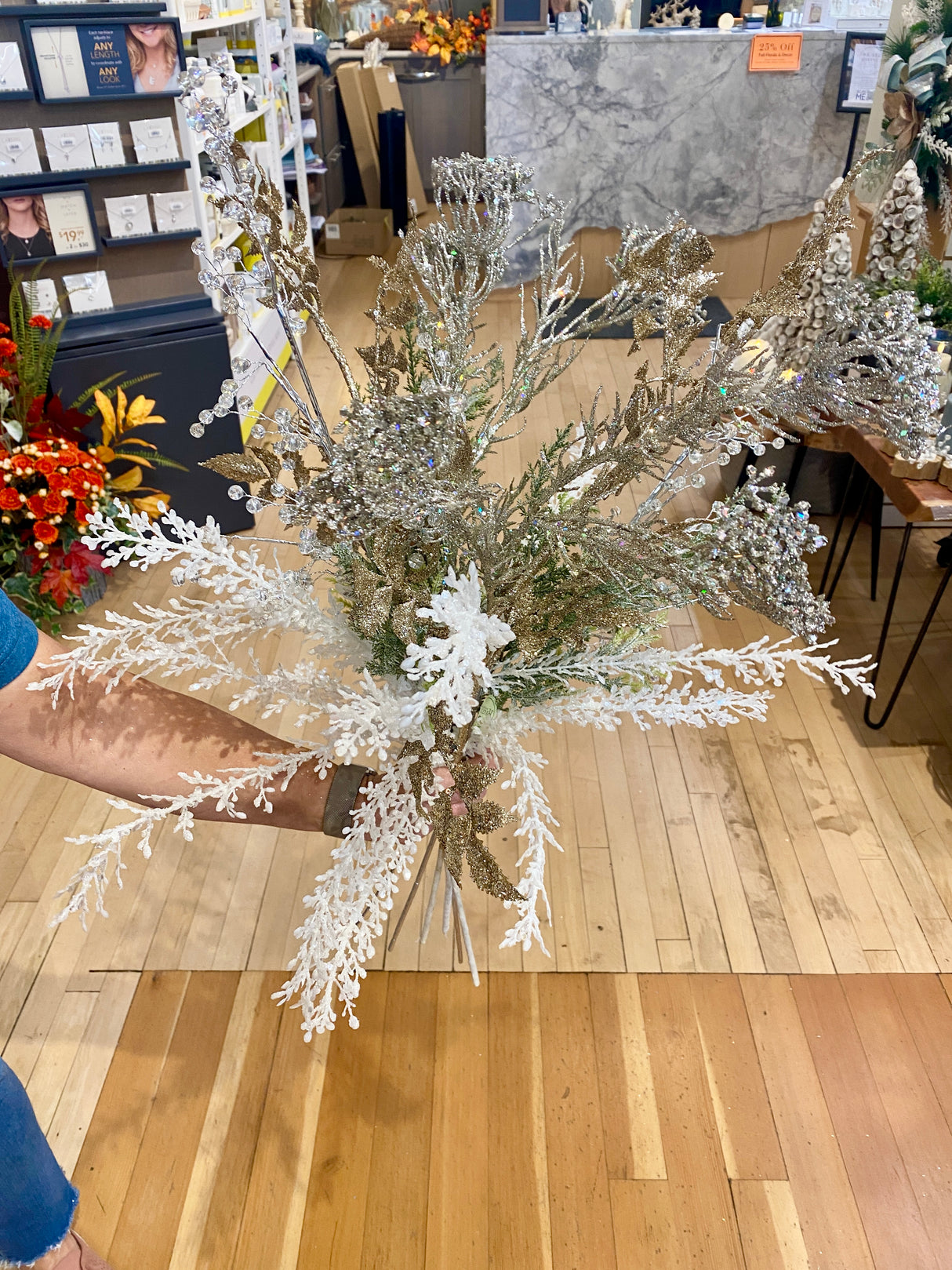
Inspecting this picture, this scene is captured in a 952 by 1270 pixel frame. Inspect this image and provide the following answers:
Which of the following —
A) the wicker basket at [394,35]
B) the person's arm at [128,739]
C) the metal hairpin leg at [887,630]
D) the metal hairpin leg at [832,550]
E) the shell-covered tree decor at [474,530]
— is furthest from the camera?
the wicker basket at [394,35]

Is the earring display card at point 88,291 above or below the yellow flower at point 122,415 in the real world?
above

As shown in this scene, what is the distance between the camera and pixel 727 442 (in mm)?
912

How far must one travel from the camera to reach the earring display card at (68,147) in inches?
101

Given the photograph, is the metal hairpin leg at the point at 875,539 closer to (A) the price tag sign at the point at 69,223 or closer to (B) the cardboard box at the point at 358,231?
(A) the price tag sign at the point at 69,223

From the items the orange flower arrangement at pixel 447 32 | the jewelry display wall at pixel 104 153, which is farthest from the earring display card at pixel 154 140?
the orange flower arrangement at pixel 447 32

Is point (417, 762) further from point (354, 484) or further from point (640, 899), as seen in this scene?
point (640, 899)

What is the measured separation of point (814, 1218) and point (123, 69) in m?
3.07

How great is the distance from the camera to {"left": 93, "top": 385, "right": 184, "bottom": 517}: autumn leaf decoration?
2734 mm

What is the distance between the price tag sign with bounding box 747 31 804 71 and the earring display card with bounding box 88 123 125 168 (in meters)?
3.65

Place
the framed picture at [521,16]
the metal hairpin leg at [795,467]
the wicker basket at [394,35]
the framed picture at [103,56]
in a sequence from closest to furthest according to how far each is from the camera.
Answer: the framed picture at [103,56]
the metal hairpin leg at [795,467]
the framed picture at [521,16]
the wicker basket at [394,35]

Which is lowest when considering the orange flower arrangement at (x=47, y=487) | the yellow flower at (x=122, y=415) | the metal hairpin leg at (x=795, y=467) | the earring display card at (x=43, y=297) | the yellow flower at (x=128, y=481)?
the metal hairpin leg at (x=795, y=467)

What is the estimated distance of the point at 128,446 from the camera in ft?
9.67

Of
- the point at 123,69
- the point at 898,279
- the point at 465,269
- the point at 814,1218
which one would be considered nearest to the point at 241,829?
the point at 814,1218

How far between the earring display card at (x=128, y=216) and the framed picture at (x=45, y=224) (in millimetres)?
57
